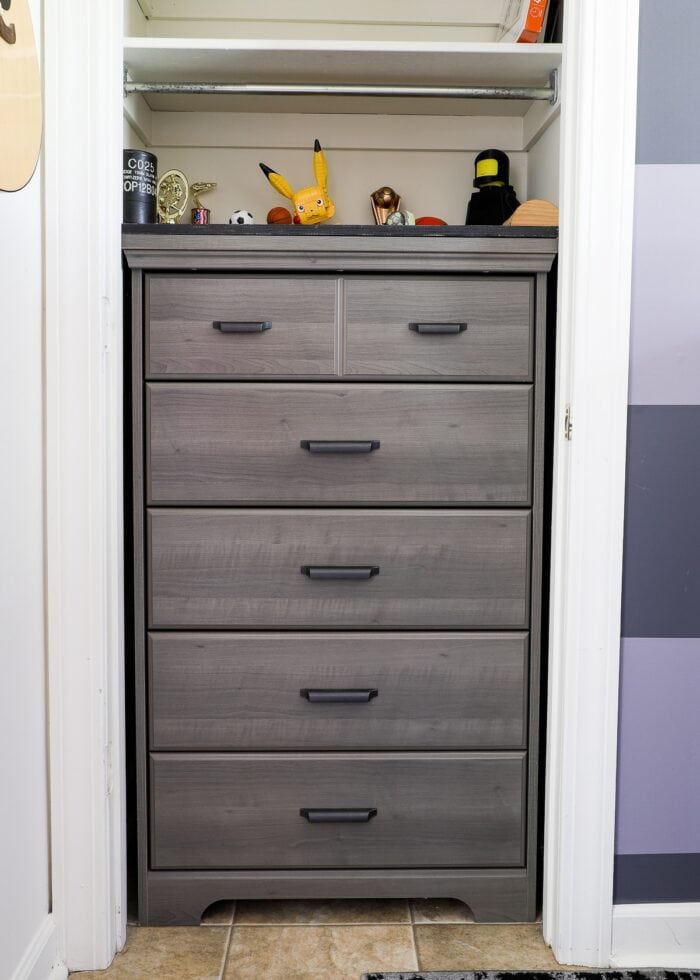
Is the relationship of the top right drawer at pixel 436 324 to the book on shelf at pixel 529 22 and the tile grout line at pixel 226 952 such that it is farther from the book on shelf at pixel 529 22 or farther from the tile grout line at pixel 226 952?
the tile grout line at pixel 226 952

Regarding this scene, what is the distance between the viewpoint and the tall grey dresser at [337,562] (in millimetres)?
1518

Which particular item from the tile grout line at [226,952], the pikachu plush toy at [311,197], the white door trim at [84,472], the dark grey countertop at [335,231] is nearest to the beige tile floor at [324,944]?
the tile grout line at [226,952]

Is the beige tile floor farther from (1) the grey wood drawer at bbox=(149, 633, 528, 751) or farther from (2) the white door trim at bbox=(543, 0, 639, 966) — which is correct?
(1) the grey wood drawer at bbox=(149, 633, 528, 751)

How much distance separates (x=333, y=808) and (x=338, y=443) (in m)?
0.71

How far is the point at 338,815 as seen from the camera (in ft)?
5.16

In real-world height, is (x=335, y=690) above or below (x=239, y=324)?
below

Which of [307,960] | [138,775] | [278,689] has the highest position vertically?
[278,689]

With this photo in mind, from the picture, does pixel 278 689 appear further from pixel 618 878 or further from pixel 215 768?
pixel 618 878

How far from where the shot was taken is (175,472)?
5.04 feet

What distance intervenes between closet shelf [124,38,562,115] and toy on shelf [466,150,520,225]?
13 centimetres

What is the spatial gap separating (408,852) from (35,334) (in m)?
1.19

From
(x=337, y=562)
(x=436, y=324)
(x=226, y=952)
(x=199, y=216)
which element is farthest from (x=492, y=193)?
(x=226, y=952)

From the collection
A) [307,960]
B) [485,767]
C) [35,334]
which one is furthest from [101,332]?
[307,960]

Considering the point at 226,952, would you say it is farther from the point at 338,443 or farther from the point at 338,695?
the point at 338,443
